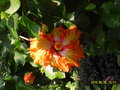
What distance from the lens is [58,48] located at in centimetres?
79

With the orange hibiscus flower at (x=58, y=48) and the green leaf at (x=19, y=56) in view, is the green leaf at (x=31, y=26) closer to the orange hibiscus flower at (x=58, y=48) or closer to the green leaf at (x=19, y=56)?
the orange hibiscus flower at (x=58, y=48)

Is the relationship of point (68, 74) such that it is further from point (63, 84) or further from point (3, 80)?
point (3, 80)

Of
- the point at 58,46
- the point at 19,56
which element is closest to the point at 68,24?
the point at 58,46

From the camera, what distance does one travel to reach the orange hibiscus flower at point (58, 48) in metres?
0.75

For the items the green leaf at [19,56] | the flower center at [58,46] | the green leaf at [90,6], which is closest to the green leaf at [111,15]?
the green leaf at [90,6]

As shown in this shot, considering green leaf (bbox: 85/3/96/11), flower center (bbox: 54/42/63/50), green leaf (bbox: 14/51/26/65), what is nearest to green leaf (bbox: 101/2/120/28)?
green leaf (bbox: 85/3/96/11)

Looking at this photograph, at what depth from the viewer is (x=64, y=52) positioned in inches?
30.9

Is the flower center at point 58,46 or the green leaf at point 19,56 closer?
the flower center at point 58,46

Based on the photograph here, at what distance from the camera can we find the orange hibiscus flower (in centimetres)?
75

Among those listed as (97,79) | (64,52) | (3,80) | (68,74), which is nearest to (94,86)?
(97,79)

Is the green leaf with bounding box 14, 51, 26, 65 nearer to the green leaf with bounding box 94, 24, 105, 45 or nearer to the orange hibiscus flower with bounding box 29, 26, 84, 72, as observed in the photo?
the orange hibiscus flower with bounding box 29, 26, 84, 72

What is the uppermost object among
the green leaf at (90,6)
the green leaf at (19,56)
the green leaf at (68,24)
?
the green leaf at (90,6)

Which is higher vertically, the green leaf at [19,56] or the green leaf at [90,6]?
the green leaf at [90,6]

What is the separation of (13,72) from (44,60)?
1.43 ft
